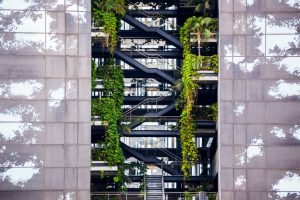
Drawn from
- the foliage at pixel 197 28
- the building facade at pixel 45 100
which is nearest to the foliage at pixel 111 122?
the building facade at pixel 45 100

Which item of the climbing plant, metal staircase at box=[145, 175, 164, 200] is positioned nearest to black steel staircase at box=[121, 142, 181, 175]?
metal staircase at box=[145, 175, 164, 200]

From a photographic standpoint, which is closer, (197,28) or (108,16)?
(197,28)

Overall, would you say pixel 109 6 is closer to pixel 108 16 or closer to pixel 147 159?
pixel 108 16

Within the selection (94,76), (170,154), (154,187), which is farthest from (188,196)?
(94,76)

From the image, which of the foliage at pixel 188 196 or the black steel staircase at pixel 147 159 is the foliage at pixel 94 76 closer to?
the black steel staircase at pixel 147 159

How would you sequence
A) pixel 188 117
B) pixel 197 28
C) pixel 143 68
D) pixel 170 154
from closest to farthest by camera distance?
pixel 197 28
pixel 188 117
pixel 143 68
pixel 170 154

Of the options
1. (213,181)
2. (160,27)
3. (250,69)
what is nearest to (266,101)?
(250,69)

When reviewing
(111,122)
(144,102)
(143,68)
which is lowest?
(111,122)
